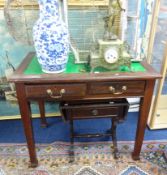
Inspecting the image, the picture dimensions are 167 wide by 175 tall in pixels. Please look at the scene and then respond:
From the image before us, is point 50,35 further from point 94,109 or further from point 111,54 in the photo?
point 94,109

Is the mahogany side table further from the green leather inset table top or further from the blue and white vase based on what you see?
the blue and white vase

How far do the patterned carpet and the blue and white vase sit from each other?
80cm

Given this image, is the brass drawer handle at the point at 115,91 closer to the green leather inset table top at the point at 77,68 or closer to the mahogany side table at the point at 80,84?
the mahogany side table at the point at 80,84

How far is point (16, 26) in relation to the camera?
1391 millimetres

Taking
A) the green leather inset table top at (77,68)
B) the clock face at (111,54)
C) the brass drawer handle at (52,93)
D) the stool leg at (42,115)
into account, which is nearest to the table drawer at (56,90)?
the brass drawer handle at (52,93)

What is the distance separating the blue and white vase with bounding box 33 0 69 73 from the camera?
1.04 metres

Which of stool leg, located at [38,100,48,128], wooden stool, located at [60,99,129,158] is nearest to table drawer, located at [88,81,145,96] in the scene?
wooden stool, located at [60,99,129,158]

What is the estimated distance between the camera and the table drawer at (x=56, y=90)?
3.68 ft

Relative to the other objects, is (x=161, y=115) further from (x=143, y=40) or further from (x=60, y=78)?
(x=60, y=78)

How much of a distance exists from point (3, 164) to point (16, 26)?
3.49ft

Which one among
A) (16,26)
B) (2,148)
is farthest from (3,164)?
(16,26)

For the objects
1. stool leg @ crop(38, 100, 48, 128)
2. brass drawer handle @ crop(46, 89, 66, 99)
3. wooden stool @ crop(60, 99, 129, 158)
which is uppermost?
brass drawer handle @ crop(46, 89, 66, 99)

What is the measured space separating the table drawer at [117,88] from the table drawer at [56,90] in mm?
68

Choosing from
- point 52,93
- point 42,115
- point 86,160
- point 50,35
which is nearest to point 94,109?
point 52,93
